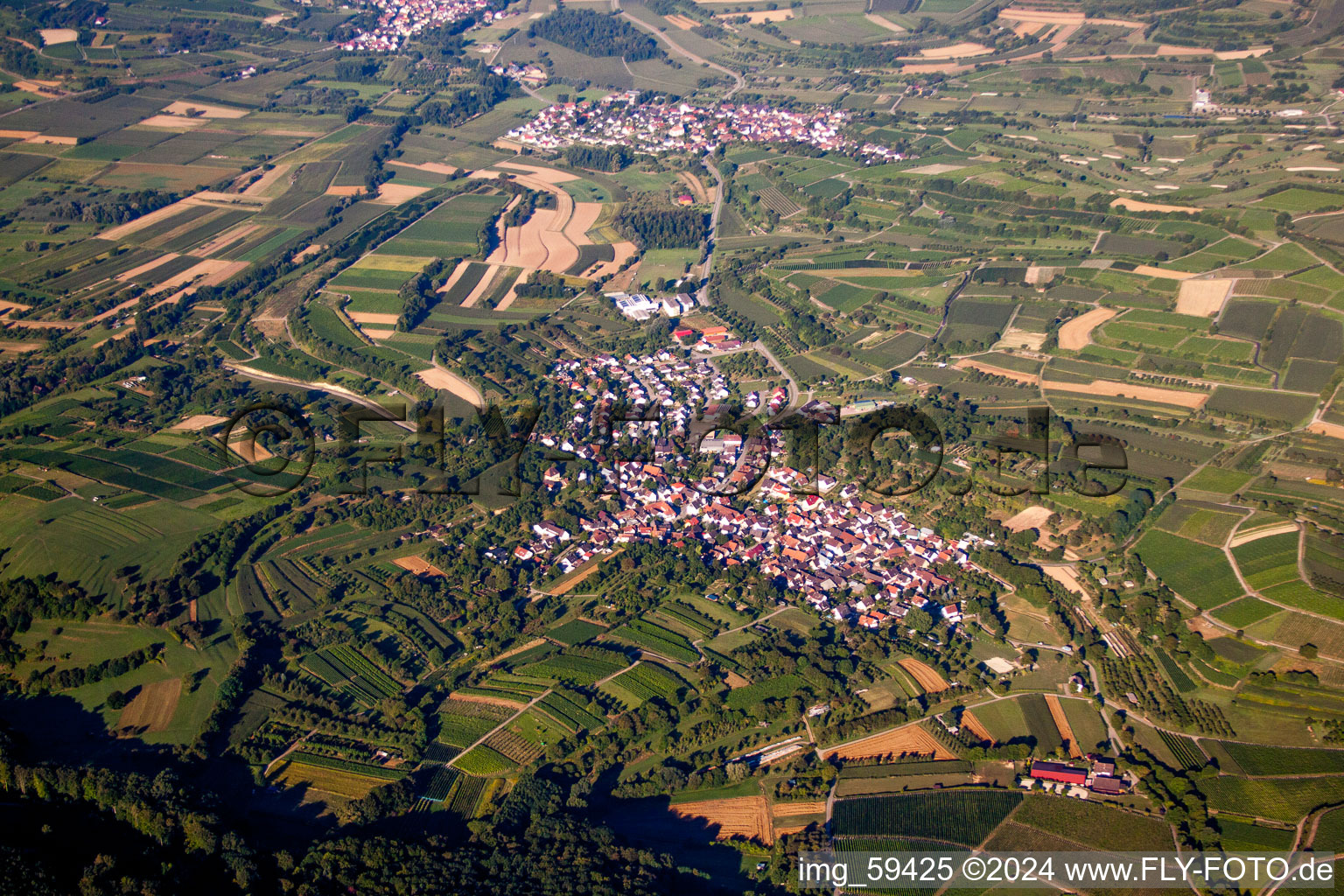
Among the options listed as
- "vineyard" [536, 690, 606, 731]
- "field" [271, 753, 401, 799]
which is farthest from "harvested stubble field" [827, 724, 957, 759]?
"field" [271, 753, 401, 799]

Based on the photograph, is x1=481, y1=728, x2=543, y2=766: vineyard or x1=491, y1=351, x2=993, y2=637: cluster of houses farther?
Answer: x1=491, y1=351, x2=993, y2=637: cluster of houses

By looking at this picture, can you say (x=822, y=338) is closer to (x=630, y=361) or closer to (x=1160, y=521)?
(x=630, y=361)

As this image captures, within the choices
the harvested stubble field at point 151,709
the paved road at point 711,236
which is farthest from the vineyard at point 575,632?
the paved road at point 711,236

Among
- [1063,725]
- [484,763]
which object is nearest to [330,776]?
[484,763]

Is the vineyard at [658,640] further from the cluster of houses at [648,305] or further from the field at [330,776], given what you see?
the cluster of houses at [648,305]

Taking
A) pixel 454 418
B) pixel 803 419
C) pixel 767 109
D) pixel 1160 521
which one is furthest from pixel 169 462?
pixel 767 109

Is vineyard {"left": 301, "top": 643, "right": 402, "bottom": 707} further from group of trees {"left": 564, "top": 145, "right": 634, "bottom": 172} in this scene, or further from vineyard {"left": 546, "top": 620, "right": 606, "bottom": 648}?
group of trees {"left": 564, "top": 145, "right": 634, "bottom": 172}
